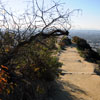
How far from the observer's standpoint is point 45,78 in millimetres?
5641

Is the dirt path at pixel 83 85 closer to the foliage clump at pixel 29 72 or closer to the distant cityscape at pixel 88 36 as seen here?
the foliage clump at pixel 29 72

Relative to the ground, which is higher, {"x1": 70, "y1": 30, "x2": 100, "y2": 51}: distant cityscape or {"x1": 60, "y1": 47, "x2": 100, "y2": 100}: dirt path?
{"x1": 70, "y1": 30, "x2": 100, "y2": 51}: distant cityscape

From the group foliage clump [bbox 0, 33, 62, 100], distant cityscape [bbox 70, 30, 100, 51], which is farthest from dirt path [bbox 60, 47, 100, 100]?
distant cityscape [bbox 70, 30, 100, 51]

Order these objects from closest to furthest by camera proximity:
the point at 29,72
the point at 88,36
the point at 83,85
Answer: the point at 29,72 < the point at 83,85 < the point at 88,36

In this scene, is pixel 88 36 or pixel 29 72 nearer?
pixel 29 72

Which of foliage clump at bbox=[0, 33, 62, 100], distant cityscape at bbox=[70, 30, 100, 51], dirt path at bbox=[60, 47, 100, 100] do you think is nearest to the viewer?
foliage clump at bbox=[0, 33, 62, 100]

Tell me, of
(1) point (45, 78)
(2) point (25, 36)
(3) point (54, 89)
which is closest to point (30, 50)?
(2) point (25, 36)

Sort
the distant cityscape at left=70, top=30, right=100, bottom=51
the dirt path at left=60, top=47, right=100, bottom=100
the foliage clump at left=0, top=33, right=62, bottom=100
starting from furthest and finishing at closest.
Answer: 1. the distant cityscape at left=70, top=30, right=100, bottom=51
2. the dirt path at left=60, top=47, right=100, bottom=100
3. the foliage clump at left=0, top=33, right=62, bottom=100

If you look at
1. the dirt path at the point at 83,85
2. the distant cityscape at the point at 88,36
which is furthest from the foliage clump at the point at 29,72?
the dirt path at the point at 83,85

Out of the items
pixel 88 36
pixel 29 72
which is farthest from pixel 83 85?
pixel 88 36

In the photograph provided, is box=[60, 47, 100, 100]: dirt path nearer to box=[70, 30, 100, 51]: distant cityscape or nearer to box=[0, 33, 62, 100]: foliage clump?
box=[0, 33, 62, 100]: foliage clump

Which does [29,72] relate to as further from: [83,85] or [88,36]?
[88,36]

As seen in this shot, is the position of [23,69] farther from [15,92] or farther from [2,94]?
[2,94]

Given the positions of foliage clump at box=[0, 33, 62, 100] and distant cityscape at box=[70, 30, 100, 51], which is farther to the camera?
distant cityscape at box=[70, 30, 100, 51]
